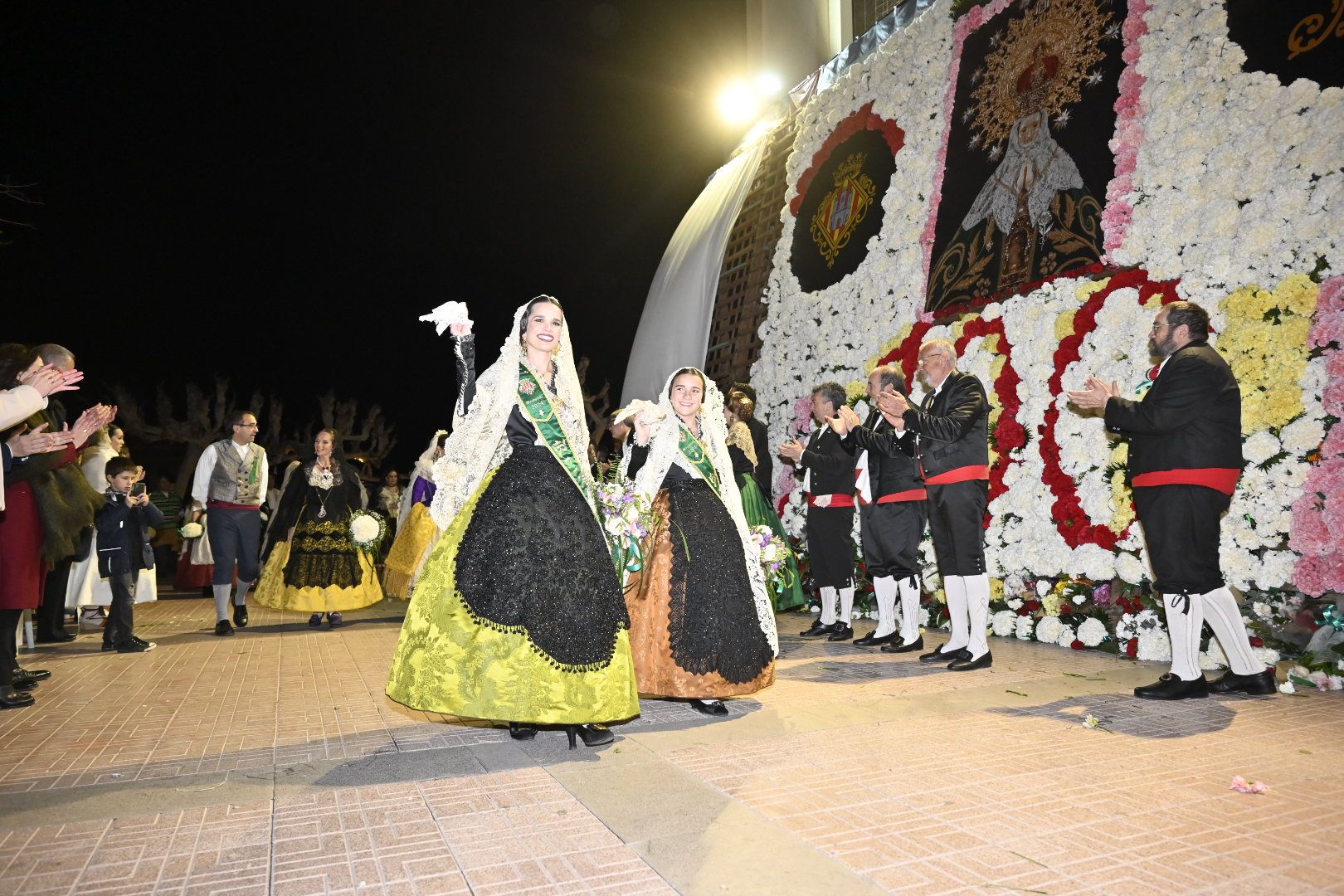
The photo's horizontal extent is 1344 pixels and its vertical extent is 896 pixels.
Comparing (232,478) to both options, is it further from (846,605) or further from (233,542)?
(846,605)

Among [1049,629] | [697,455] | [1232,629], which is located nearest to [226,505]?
[697,455]

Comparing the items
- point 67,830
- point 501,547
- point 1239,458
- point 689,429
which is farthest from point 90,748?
point 1239,458

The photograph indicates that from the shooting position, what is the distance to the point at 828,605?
22.9 feet

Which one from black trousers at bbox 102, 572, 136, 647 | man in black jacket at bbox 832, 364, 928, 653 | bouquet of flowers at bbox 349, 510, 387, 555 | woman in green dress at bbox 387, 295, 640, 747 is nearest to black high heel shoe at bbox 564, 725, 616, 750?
woman in green dress at bbox 387, 295, 640, 747

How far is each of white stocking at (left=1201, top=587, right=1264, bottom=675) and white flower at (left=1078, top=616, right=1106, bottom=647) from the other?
50.1 inches

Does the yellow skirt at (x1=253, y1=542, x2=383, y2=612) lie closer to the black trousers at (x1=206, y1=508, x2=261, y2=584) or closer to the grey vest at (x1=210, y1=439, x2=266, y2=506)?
the black trousers at (x1=206, y1=508, x2=261, y2=584)

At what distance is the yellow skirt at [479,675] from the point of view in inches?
129

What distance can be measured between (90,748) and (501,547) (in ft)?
6.51

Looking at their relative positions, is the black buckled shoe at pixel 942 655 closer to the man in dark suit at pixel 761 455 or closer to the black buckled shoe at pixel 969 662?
the black buckled shoe at pixel 969 662

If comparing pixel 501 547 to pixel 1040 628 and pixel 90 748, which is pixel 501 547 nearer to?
pixel 90 748

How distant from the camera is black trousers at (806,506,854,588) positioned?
6793 millimetres

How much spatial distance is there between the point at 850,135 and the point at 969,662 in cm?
613

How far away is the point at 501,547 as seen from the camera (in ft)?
11.2

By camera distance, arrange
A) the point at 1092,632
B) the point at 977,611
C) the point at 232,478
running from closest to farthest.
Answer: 1. the point at 977,611
2. the point at 1092,632
3. the point at 232,478
